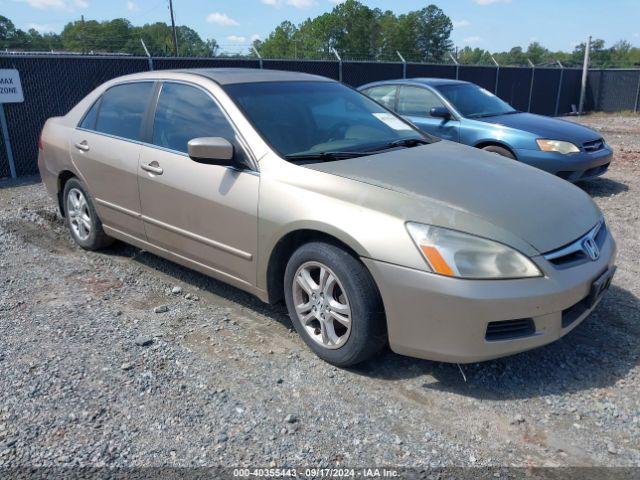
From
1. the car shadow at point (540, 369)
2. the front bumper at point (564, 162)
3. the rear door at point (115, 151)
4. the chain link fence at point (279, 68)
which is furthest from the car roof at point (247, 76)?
the chain link fence at point (279, 68)

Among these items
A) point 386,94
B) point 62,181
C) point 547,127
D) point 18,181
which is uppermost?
point 386,94

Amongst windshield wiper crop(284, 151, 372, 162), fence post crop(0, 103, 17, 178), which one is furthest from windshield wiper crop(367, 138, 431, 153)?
fence post crop(0, 103, 17, 178)

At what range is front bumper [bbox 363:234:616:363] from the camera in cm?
283

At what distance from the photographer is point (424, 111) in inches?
322

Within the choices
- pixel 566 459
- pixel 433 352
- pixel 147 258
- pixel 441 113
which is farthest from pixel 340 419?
pixel 441 113

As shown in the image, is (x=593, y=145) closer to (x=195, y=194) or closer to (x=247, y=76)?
(x=247, y=76)

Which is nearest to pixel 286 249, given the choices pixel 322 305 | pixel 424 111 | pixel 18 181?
pixel 322 305

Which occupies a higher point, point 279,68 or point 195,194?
point 279,68

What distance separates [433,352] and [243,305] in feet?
5.69

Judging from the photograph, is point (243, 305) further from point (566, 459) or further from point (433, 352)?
point (566, 459)

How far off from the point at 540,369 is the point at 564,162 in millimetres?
4548

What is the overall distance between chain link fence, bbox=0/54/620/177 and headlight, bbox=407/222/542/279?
8.62 m

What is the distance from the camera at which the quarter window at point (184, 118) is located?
3953 millimetres

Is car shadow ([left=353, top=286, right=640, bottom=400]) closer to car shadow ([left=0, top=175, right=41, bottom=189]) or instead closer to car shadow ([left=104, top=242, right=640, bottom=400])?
car shadow ([left=104, top=242, right=640, bottom=400])
